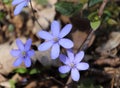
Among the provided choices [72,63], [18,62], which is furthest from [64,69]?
[18,62]

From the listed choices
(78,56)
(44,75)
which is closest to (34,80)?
(44,75)

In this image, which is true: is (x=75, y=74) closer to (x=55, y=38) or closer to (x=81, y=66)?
(x=81, y=66)

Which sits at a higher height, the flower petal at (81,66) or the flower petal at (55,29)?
the flower petal at (55,29)

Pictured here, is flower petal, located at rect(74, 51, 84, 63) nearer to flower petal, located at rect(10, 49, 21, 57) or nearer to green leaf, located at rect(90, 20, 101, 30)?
green leaf, located at rect(90, 20, 101, 30)

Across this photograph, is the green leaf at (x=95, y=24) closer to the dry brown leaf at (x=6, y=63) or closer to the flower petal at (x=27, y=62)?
the flower petal at (x=27, y=62)

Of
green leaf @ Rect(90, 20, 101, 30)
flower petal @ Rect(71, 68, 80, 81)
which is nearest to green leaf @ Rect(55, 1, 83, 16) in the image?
green leaf @ Rect(90, 20, 101, 30)

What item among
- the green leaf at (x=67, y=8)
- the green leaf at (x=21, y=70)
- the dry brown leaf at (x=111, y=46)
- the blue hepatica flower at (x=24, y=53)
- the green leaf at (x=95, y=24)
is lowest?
the blue hepatica flower at (x=24, y=53)

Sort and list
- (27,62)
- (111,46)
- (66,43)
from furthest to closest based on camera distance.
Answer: (111,46) < (27,62) < (66,43)

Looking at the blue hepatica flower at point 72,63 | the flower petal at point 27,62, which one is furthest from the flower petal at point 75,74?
the flower petal at point 27,62

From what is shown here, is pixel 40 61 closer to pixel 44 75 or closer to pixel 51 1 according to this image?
pixel 44 75

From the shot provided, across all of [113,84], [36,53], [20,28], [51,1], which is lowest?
[113,84]

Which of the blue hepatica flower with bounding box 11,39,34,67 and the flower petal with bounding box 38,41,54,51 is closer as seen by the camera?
the flower petal with bounding box 38,41,54,51
